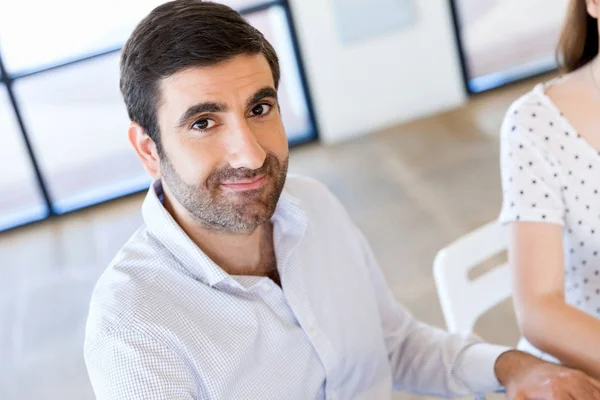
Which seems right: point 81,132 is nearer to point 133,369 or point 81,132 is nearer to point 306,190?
point 306,190

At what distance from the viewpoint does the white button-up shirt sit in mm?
1157

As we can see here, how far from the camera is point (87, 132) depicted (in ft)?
17.9

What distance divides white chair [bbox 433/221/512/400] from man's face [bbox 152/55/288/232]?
48cm

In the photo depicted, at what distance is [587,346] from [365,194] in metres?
3.18

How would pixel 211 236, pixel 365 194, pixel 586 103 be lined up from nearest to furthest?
pixel 211 236, pixel 586 103, pixel 365 194

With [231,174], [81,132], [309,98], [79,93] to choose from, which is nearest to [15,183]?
[81,132]

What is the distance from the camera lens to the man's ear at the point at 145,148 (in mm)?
1316

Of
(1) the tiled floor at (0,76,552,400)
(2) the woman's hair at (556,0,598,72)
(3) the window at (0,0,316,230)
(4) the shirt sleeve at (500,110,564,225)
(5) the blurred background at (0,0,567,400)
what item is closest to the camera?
(4) the shirt sleeve at (500,110,564,225)

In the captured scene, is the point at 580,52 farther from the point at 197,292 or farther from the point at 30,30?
the point at 30,30

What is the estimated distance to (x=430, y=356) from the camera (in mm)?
Result: 1500

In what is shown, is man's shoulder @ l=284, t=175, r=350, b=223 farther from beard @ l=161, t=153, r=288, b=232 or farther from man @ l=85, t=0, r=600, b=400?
beard @ l=161, t=153, r=288, b=232

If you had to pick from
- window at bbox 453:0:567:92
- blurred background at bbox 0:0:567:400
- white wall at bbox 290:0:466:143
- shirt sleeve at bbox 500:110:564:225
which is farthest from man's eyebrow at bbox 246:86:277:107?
window at bbox 453:0:567:92

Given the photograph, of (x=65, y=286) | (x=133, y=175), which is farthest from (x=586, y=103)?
(x=133, y=175)

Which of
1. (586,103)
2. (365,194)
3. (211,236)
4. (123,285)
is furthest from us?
(365,194)
